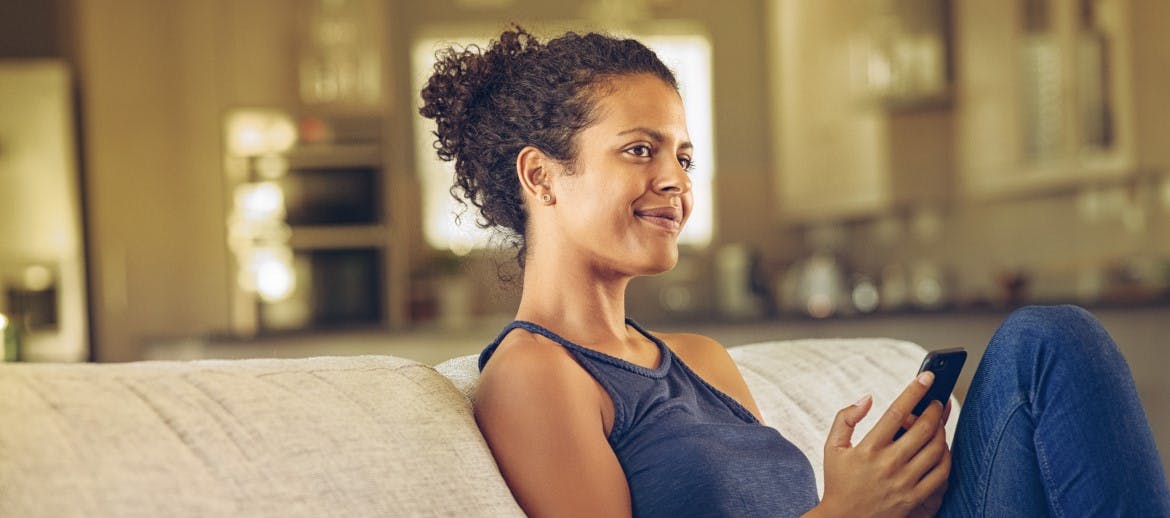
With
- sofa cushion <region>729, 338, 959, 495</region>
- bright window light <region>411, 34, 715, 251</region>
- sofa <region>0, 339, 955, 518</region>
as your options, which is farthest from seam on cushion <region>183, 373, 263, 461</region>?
bright window light <region>411, 34, 715, 251</region>

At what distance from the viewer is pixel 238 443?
39.4 inches

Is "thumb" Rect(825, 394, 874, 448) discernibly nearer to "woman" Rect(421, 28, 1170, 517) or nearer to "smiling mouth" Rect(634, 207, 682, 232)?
"woman" Rect(421, 28, 1170, 517)

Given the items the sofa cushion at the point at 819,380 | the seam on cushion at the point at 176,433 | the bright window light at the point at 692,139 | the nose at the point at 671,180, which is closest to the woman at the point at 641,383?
the nose at the point at 671,180

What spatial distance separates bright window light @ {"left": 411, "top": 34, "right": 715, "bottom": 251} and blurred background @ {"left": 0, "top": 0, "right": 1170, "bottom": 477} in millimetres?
16

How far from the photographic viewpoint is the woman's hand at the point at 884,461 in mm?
1227

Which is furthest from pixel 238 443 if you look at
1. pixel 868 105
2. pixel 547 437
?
pixel 868 105

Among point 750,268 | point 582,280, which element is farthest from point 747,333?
point 582,280

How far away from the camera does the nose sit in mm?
1344

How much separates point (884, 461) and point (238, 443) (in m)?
0.62

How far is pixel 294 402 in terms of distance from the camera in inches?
41.9

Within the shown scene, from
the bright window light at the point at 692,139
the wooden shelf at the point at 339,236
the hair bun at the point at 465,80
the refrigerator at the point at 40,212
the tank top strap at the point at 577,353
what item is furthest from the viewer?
the bright window light at the point at 692,139

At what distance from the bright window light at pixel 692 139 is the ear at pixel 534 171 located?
4.92 meters

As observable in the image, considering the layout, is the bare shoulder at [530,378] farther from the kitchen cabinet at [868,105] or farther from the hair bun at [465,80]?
the kitchen cabinet at [868,105]

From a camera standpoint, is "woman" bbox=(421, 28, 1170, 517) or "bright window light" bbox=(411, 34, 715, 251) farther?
"bright window light" bbox=(411, 34, 715, 251)
